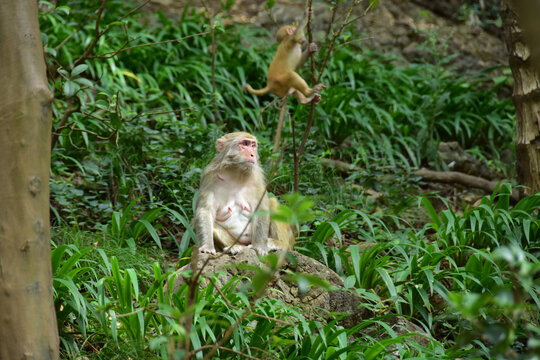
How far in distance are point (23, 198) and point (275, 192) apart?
388 cm

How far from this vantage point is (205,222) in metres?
4.49

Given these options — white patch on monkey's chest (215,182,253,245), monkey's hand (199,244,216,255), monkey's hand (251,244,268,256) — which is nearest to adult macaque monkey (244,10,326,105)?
white patch on monkey's chest (215,182,253,245)

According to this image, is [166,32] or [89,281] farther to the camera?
[166,32]

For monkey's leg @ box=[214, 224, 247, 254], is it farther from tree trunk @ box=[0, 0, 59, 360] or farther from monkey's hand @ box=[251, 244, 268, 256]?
tree trunk @ box=[0, 0, 59, 360]

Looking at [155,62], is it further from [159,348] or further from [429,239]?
[159,348]

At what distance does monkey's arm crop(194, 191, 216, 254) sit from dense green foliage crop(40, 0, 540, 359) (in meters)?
0.38

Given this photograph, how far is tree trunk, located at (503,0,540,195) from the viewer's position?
5.66 m

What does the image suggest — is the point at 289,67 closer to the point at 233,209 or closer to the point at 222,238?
the point at 233,209

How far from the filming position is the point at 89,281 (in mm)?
4016

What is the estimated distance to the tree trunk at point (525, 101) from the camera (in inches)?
223

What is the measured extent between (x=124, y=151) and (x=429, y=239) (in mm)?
3197

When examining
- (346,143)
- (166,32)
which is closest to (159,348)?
(346,143)

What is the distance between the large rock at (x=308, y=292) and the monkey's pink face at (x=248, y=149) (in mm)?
697

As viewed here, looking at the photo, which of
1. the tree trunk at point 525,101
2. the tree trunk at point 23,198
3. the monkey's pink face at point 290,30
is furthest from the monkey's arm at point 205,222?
the tree trunk at point 525,101
